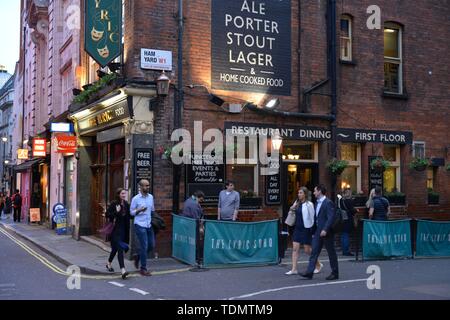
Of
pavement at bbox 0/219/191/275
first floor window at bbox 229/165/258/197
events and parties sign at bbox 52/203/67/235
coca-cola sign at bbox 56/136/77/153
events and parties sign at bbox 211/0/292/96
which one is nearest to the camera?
pavement at bbox 0/219/191/275

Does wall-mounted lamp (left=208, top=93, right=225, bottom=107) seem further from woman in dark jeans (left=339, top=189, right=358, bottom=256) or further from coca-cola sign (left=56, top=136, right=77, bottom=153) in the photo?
coca-cola sign (left=56, top=136, right=77, bottom=153)

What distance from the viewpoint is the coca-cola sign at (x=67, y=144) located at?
18797 millimetres

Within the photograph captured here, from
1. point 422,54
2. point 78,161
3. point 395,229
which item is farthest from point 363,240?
point 78,161

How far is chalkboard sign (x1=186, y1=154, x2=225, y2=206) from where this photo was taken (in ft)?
46.6

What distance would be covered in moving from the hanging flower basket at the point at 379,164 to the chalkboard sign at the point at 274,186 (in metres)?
3.04

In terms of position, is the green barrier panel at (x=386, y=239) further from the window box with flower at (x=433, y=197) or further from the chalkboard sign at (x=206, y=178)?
the window box with flower at (x=433, y=197)

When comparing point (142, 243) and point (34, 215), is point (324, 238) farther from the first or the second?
point (34, 215)

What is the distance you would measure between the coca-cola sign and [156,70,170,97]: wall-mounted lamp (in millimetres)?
6462

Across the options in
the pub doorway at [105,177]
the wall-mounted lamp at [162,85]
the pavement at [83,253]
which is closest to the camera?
the pavement at [83,253]

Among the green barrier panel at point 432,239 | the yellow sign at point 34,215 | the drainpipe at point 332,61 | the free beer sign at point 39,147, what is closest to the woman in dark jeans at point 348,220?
the drainpipe at point 332,61

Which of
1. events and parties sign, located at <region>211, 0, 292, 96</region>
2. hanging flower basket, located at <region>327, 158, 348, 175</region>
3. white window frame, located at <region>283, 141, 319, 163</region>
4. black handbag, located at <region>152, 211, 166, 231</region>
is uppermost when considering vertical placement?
events and parties sign, located at <region>211, 0, 292, 96</region>

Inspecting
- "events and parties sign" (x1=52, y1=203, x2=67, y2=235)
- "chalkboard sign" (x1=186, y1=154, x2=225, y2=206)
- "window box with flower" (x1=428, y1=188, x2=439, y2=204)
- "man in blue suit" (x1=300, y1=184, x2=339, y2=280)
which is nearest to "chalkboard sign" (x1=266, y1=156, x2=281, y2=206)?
"chalkboard sign" (x1=186, y1=154, x2=225, y2=206)

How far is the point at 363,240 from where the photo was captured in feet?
44.0

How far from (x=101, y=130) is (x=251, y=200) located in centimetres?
515
